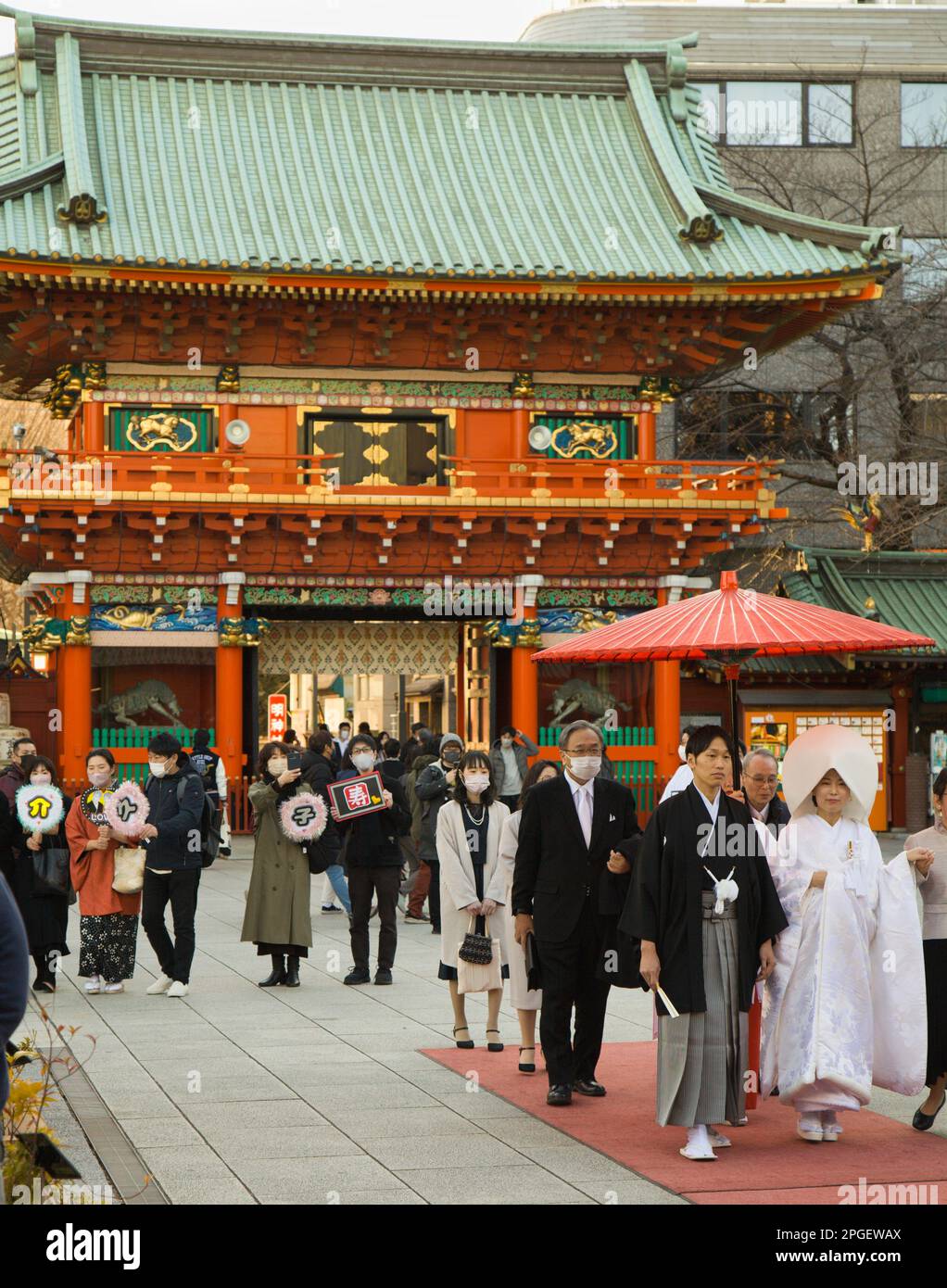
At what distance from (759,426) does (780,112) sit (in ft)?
26.5

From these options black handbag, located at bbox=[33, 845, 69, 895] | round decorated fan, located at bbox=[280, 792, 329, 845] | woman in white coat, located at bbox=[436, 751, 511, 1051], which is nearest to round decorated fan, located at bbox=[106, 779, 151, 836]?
black handbag, located at bbox=[33, 845, 69, 895]

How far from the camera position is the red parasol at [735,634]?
907 centimetres

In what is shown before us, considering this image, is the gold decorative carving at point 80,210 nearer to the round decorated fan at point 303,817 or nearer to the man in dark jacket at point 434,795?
the man in dark jacket at point 434,795

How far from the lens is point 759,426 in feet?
112

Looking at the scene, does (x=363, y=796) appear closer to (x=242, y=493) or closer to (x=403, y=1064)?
(x=403, y=1064)

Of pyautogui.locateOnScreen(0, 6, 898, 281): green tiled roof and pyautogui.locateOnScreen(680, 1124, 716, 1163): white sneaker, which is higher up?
pyautogui.locateOnScreen(0, 6, 898, 281): green tiled roof

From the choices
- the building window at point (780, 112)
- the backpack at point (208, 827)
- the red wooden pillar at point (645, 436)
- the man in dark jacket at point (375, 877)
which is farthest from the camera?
the building window at point (780, 112)

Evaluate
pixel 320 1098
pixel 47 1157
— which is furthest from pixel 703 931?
pixel 47 1157

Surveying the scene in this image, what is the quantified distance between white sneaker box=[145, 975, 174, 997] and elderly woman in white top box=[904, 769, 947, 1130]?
18.8 feet

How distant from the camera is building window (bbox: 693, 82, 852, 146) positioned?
37.2 meters

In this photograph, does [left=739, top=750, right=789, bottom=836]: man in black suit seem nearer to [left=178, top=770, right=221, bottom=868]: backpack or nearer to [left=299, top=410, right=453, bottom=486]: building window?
[left=178, top=770, right=221, bottom=868]: backpack

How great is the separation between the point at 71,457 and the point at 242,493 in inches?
95.4

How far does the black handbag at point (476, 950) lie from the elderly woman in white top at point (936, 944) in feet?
8.82

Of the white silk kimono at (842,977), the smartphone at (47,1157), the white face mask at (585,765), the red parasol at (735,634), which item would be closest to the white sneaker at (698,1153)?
the white silk kimono at (842,977)
